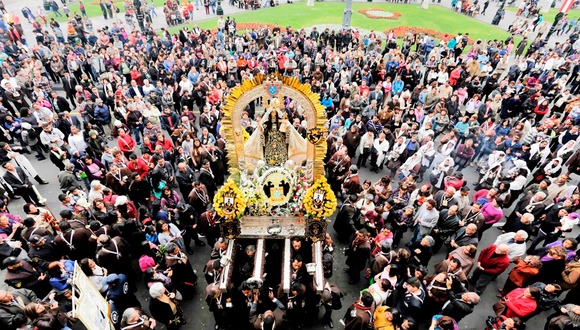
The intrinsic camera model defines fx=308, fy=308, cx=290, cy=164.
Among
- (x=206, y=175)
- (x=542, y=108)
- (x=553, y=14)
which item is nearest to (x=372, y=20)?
(x=553, y=14)

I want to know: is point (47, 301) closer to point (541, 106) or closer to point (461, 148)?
point (461, 148)

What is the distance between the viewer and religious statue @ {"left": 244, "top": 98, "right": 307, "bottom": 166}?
766 cm

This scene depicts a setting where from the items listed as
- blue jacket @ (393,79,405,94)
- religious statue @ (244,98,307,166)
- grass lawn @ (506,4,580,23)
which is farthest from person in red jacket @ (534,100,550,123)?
grass lawn @ (506,4,580,23)

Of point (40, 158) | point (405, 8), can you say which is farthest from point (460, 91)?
point (405, 8)

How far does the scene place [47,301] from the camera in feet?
19.1

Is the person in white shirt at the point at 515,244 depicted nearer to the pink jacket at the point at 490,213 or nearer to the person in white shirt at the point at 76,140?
the pink jacket at the point at 490,213

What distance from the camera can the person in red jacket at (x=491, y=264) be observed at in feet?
21.9

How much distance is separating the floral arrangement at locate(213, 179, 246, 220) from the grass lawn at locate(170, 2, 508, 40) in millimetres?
24044

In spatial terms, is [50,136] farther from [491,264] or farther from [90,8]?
[90,8]

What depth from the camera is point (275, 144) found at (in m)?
7.84

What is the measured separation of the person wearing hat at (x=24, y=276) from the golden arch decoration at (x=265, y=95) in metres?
4.79

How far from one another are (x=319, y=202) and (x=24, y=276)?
20.2 feet

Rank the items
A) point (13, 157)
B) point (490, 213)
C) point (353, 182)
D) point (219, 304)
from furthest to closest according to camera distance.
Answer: point (13, 157) < point (353, 182) < point (490, 213) < point (219, 304)

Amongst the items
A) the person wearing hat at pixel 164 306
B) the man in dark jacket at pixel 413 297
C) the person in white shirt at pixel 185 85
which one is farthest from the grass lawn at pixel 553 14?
the person wearing hat at pixel 164 306
